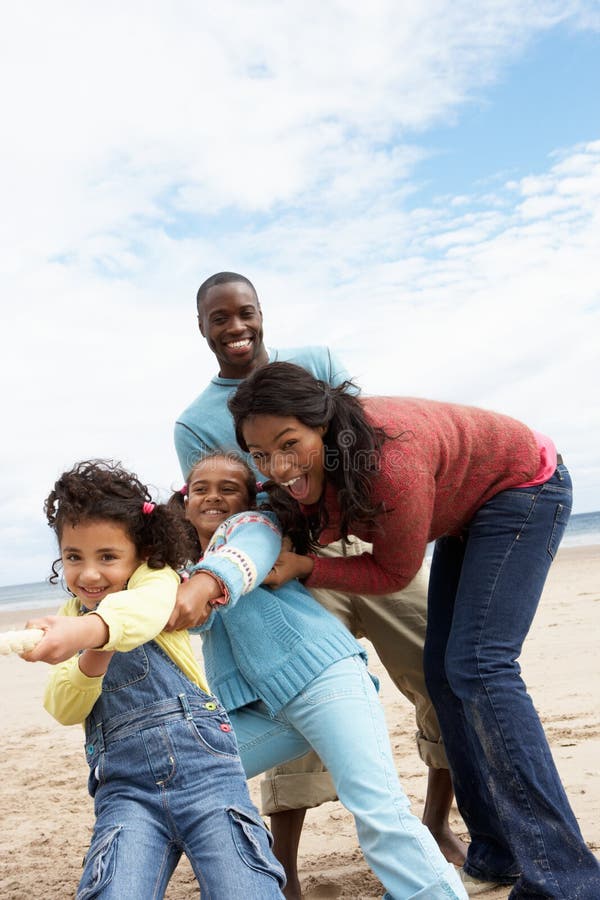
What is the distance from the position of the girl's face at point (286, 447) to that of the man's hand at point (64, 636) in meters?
0.73

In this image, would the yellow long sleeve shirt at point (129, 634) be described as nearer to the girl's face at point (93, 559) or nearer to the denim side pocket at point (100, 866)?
the girl's face at point (93, 559)

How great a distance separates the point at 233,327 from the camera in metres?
3.60

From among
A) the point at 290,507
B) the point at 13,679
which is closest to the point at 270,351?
the point at 290,507

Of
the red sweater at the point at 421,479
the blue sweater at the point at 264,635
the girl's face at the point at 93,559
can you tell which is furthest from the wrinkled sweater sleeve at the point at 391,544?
the girl's face at the point at 93,559

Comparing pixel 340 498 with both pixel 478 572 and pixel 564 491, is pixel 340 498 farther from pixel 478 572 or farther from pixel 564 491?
pixel 564 491

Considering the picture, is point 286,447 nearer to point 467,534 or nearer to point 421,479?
point 421,479

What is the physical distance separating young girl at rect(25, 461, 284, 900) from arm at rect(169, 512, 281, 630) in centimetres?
8

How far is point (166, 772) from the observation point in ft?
7.59

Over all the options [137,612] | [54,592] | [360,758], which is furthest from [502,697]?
[54,592]

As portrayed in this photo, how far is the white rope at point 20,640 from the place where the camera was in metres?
1.84

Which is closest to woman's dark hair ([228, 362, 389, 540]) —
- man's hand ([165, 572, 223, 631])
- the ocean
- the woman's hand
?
the woman's hand

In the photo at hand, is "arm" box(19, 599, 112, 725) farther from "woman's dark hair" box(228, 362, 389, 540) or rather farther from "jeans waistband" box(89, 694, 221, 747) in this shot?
"woman's dark hair" box(228, 362, 389, 540)

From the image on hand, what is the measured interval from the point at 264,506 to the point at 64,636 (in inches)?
39.5

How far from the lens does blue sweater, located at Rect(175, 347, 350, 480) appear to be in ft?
11.3
